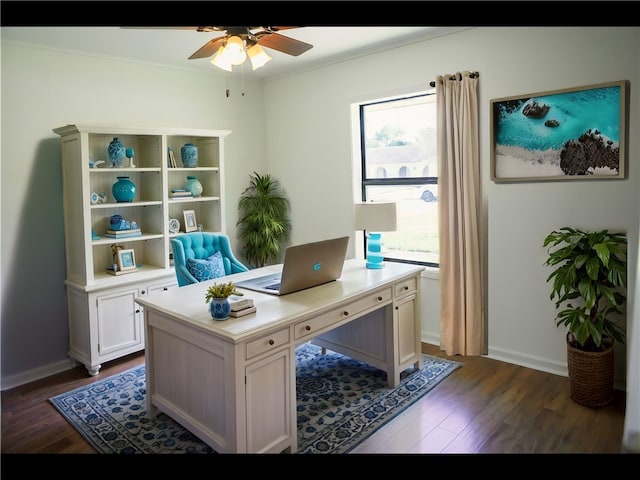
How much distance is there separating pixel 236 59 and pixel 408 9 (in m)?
1.32

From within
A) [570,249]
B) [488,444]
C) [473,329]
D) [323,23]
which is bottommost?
[488,444]

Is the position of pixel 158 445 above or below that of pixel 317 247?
below

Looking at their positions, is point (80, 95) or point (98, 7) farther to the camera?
point (80, 95)

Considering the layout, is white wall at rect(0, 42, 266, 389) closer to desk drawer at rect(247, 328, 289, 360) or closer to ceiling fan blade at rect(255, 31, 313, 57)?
ceiling fan blade at rect(255, 31, 313, 57)

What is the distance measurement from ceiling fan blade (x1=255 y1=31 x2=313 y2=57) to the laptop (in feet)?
3.71

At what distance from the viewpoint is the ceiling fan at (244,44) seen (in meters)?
2.53

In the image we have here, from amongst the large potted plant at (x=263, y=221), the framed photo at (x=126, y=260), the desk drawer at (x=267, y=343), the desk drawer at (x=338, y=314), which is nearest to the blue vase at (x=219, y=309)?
the desk drawer at (x=267, y=343)

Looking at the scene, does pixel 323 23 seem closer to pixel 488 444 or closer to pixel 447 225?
pixel 488 444

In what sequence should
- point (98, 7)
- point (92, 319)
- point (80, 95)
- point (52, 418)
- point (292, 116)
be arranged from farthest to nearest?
point (292, 116) → point (80, 95) → point (92, 319) → point (52, 418) → point (98, 7)

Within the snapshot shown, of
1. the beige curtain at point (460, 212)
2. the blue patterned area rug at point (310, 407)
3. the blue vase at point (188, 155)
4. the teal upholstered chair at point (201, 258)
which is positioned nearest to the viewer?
the blue patterned area rug at point (310, 407)

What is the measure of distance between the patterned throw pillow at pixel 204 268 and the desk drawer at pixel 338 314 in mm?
1244

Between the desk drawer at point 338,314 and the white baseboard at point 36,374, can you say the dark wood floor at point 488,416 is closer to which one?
the white baseboard at point 36,374

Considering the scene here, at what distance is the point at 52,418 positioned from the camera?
3.00 meters
